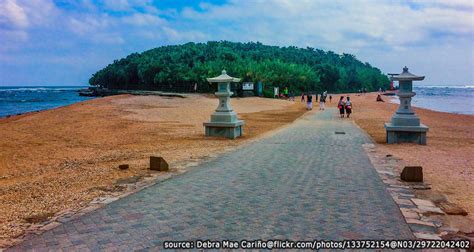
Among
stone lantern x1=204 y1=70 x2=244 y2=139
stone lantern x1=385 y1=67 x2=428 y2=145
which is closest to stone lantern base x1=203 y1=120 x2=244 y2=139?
stone lantern x1=204 y1=70 x2=244 y2=139

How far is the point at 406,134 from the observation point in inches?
517

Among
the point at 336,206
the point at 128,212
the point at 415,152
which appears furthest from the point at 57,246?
the point at 415,152

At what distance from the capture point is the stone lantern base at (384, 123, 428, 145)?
1302cm

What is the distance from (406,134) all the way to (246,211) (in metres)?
9.48

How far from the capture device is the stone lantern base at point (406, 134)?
42.7ft

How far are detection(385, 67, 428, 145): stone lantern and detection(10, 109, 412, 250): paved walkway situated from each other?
17.2ft

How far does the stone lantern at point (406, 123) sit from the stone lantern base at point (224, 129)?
501 cm

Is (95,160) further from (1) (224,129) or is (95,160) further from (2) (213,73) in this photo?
(2) (213,73)

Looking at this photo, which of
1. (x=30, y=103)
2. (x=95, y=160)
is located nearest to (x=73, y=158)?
(x=95, y=160)

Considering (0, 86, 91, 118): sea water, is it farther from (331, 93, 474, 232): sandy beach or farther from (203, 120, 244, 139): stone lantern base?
(331, 93, 474, 232): sandy beach

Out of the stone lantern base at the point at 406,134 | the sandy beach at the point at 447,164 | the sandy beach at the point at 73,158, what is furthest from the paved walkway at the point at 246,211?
the stone lantern base at the point at 406,134

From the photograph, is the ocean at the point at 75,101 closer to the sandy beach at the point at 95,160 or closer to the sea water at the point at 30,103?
the sea water at the point at 30,103

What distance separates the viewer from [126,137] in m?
15.1

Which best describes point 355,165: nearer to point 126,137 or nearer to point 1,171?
point 1,171
